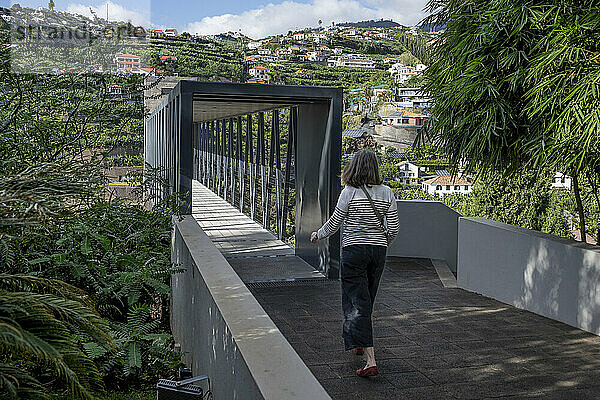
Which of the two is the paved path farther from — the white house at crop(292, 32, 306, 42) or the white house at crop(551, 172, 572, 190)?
the white house at crop(292, 32, 306, 42)

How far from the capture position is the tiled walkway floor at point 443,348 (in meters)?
4.44

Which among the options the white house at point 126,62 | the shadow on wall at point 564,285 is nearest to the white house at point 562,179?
the shadow on wall at point 564,285

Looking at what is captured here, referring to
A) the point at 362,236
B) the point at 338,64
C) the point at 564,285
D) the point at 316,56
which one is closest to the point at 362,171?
the point at 362,236

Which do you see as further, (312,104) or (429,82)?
(312,104)

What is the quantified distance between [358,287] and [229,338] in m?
1.82

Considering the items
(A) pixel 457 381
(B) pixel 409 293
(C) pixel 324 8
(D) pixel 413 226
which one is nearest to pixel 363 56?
(D) pixel 413 226

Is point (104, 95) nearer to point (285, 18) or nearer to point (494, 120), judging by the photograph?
point (494, 120)

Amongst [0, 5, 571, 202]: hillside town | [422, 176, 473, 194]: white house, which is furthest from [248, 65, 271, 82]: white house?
[422, 176, 473, 194]: white house

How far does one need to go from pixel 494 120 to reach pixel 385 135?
20087 mm

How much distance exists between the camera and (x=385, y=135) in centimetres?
2628

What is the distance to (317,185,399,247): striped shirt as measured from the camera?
4719 mm

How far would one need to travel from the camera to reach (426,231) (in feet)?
35.0

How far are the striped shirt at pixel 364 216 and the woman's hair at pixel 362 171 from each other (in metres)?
0.05

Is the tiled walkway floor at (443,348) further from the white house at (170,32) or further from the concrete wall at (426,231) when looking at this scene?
the white house at (170,32)
